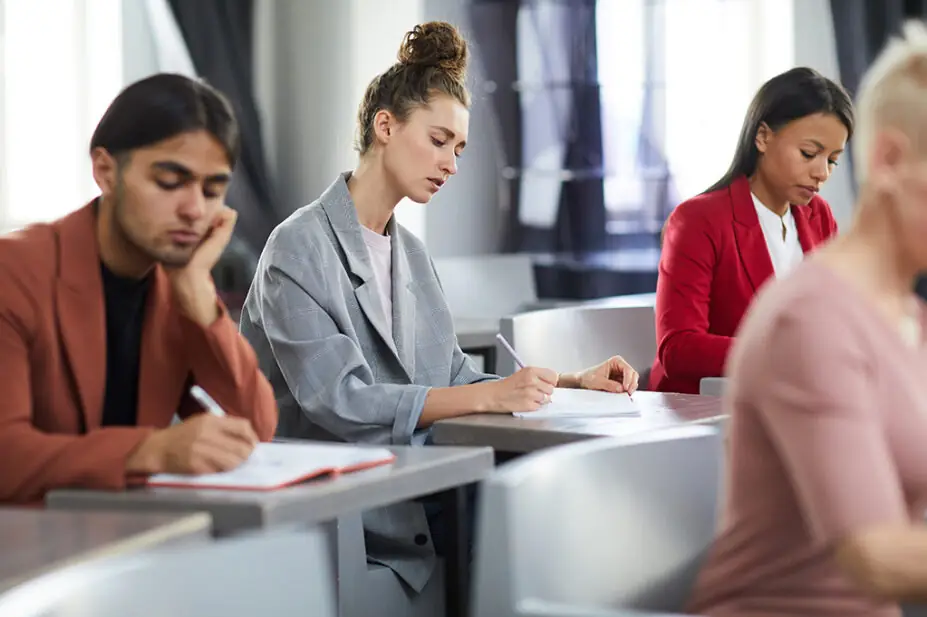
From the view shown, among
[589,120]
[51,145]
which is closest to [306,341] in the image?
[51,145]

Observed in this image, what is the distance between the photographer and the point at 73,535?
1.30 m

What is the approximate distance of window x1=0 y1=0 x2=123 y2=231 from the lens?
5.33 meters

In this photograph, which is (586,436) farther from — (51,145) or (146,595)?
(51,145)

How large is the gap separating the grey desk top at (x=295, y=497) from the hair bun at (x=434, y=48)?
41.6 inches

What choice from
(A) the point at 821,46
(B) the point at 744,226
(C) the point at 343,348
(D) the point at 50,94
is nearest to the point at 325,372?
(C) the point at 343,348

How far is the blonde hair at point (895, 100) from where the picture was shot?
111cm

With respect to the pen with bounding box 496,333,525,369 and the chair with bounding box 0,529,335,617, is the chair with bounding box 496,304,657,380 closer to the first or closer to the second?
the pen with bounding box 496,333,525,369

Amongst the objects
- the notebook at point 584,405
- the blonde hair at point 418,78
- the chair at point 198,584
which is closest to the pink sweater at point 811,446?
the chair at point 198,584

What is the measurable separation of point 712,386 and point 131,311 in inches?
48.3

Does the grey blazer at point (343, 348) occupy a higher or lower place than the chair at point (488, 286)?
higher

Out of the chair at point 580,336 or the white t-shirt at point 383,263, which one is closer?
the white t-shirt at point 383,263

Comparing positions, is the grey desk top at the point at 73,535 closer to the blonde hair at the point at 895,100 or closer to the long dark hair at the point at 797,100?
Answer: the blonde hair at the point at 895,100

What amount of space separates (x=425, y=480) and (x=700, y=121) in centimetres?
453

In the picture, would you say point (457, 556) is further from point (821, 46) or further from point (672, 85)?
point (821, 46)
